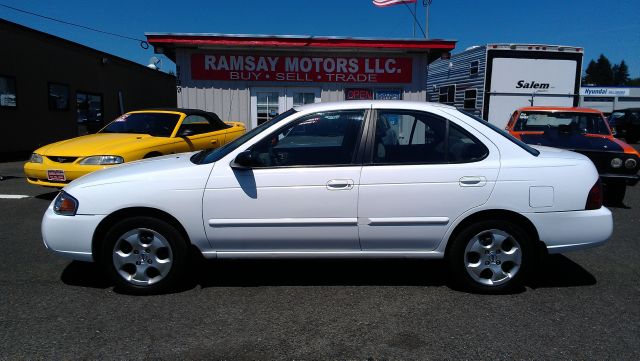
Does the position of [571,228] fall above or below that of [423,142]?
below

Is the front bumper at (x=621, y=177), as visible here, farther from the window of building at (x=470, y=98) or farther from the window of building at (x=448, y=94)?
the window of building at (x=448, y=94)

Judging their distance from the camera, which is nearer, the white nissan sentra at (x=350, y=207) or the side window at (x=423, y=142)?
the white nissan sentra at (x=350, y=207)

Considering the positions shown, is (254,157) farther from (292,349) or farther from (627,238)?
(627,238)

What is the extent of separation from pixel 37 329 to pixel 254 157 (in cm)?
192

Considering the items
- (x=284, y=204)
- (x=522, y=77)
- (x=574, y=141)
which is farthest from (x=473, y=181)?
(x=522, y=77)

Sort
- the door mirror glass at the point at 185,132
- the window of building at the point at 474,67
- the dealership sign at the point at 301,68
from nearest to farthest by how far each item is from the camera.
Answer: the door mirror glass at the point at 185,132, the dealership sign at the point at 301,68, the window of building at the point at 474,67

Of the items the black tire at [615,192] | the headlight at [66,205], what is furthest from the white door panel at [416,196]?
the black tire at [615,192]

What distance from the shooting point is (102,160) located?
6.62 meters

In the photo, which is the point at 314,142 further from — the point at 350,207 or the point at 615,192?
the point at 615,192

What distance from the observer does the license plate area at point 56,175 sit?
262 inches

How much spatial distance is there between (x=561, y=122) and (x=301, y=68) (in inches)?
250

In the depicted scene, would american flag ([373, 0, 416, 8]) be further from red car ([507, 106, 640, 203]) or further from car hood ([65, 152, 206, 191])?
car hood ([65, 152, 206, 191])

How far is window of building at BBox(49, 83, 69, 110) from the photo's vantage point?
15.6 meters

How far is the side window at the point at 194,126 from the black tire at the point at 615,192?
678 cm
